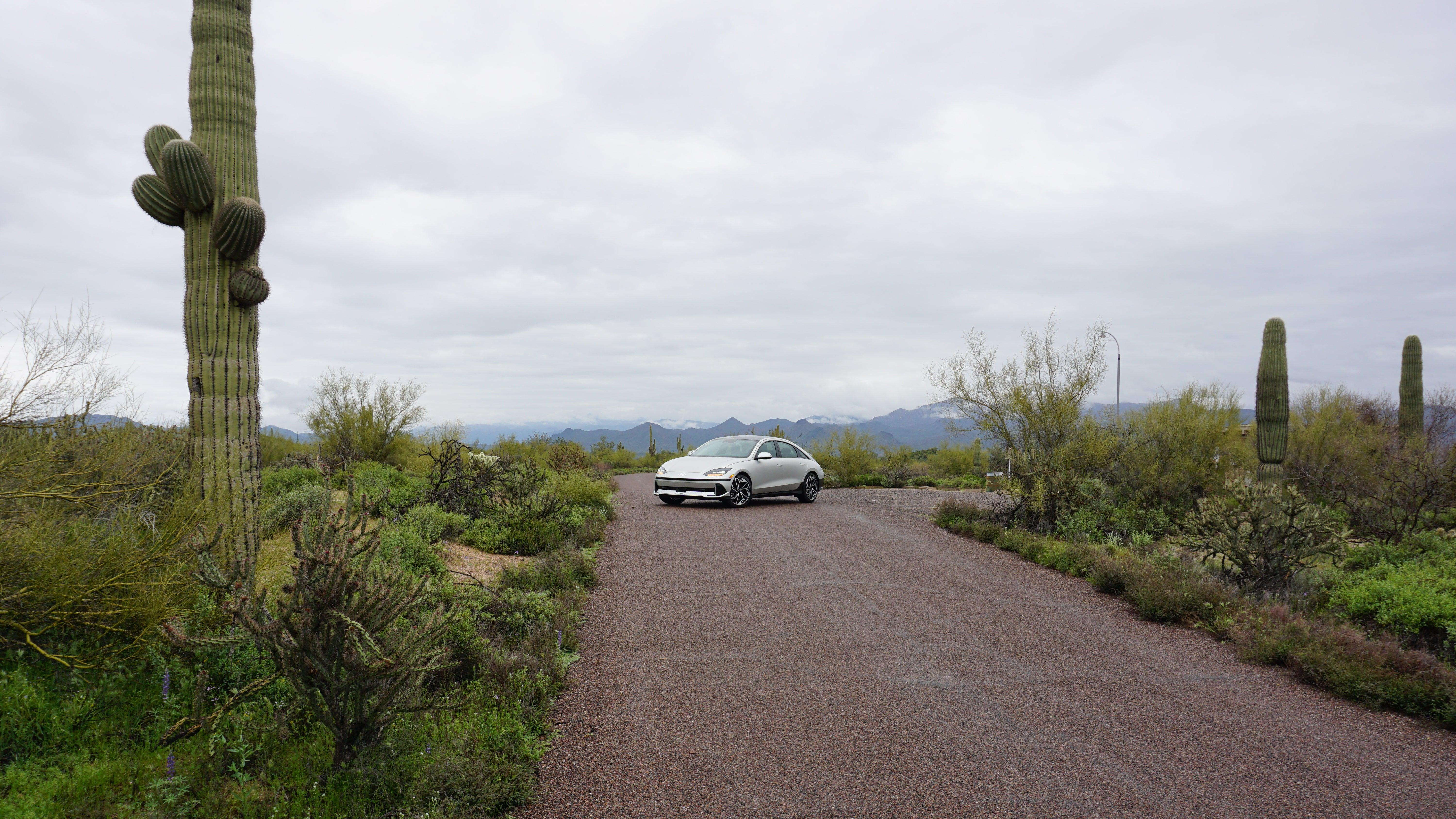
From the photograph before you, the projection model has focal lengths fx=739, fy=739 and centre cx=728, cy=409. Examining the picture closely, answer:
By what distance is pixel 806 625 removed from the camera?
684 cm

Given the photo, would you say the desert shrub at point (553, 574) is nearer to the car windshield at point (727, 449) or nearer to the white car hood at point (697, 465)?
the white car hood at point (697, 465)

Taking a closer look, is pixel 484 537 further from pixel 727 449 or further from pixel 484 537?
pixel 727 449

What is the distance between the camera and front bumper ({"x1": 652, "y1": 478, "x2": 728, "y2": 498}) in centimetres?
1580

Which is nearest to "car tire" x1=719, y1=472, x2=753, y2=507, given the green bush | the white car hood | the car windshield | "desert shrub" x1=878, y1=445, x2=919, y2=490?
the white car hood

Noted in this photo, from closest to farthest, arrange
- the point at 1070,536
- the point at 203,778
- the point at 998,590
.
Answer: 1. the point at 203,778
2. the point at 998,590
3. the point at 1070,536

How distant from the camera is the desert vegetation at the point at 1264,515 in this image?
6.41 metres

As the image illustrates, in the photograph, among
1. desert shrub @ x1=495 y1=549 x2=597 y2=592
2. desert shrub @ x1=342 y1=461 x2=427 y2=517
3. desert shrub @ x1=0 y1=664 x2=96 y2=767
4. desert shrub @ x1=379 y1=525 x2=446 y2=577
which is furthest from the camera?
desert shrub @ x1=342 y1=461 x2=427 y2=517

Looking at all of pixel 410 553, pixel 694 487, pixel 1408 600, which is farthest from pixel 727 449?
pixel 1408 600

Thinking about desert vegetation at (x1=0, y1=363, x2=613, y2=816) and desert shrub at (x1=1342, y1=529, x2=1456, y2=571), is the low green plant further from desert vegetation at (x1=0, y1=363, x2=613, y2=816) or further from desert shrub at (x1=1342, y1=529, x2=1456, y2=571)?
desert vegetation at (x1=0, y1=363, x2=613, y2=816)

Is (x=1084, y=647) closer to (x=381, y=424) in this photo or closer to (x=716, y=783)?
(x=716, y=783)

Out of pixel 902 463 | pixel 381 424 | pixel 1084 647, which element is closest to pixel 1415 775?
pixel 1084 647

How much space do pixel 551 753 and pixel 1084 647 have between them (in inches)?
183

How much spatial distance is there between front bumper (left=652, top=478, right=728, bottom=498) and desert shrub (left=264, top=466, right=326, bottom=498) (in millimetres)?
6524

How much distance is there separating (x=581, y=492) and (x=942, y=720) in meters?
11.0
